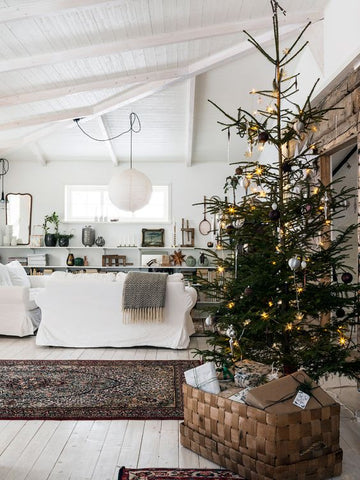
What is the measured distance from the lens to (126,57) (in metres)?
5.82

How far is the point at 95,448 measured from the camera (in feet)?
9.91

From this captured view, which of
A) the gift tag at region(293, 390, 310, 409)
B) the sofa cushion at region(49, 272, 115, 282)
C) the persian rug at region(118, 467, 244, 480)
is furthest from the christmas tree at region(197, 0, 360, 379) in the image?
the sofa cushion at region(49, 272, 115, 282)

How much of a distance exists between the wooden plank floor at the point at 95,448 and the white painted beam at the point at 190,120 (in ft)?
15.4

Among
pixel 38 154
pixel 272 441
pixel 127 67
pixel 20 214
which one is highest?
pixel 127 67

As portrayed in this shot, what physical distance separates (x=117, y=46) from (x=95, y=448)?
12.9 ft

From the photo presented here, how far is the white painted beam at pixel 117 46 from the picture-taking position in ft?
16.7

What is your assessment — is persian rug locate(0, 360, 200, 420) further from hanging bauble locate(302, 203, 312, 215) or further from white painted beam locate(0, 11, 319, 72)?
white painted beam locate(0, 11, 319, 72)

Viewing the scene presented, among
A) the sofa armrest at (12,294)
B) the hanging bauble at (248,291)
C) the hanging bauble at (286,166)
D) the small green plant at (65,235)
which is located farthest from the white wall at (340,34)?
the small green plant at (65,235)

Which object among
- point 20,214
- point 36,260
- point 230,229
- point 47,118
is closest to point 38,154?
point 20,214

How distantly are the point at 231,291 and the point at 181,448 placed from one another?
3.38 ft

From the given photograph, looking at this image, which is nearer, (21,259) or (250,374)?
(250,374)

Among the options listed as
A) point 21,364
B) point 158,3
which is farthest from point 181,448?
point 158,3

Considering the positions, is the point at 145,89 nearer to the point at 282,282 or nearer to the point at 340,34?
the point at 340,34

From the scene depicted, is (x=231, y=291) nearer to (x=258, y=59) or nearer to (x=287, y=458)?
(x=287, y=458)
